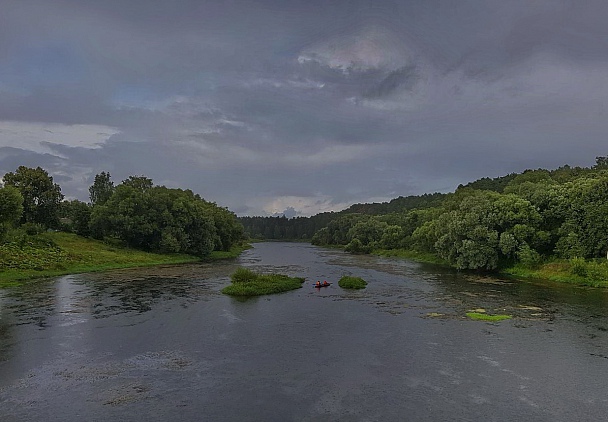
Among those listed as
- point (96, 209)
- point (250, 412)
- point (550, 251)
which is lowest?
point (250, 412)

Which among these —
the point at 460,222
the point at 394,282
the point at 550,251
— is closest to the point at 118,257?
the point at 394,282

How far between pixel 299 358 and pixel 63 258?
5401 cm

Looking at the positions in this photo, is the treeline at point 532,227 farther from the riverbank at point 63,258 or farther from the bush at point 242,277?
the riverbank at point 63,258

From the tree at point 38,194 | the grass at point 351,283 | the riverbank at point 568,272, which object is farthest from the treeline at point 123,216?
the riverbank at point 568,272

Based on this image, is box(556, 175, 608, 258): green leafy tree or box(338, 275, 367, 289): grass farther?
box(556, 175, 608, 258): green leafy tree

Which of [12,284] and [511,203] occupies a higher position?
[511,203]

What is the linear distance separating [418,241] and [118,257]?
224 feet

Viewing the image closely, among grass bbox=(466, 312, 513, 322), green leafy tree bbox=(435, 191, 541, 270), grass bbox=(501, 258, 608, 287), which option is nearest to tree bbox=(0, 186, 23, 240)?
grass bbox=(466, 312, 513, 322)

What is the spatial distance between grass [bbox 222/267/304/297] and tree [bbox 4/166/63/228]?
56475 mm

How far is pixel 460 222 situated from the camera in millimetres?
70938

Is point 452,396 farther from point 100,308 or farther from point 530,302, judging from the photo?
point 100,308

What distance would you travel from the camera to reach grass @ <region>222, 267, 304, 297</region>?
46750 millimetres

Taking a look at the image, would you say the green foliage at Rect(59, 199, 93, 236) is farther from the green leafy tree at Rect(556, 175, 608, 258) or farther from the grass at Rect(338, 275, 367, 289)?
the green leafy tree at Rect(556, 175, 608, 258)

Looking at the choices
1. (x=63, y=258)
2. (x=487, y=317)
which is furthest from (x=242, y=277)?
(x=63, y=258)
